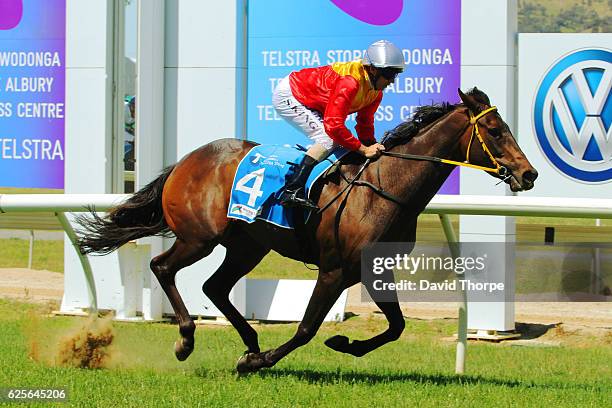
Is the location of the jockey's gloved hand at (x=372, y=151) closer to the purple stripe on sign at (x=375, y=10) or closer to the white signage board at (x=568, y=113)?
the white signage board at (x=568, y=113)

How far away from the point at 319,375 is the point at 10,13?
18.1 feet

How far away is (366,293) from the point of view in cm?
677

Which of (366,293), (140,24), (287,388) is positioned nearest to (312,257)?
(366,293)

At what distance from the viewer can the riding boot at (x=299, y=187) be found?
6301 mm

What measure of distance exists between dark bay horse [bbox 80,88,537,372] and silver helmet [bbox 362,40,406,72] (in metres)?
0.33

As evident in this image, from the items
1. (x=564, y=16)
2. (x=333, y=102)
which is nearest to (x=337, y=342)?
(x=333, y=102)

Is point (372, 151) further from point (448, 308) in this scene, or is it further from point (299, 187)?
point (448, 308)

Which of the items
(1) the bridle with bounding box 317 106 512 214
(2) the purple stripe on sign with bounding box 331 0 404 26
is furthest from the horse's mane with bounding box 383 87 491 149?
(2) the purple stripe on sign with bounding box 331 0 404 26

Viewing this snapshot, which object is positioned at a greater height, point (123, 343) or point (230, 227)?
point (230, 227)

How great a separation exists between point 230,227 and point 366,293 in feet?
3.00

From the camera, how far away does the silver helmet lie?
627 centimetres

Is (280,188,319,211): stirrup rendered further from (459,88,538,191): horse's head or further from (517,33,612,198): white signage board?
(517,33,612,198): white signage board

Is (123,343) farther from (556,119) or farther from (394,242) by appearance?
(556,119)

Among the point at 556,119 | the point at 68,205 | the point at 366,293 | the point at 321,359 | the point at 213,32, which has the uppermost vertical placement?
the point at 213,32
